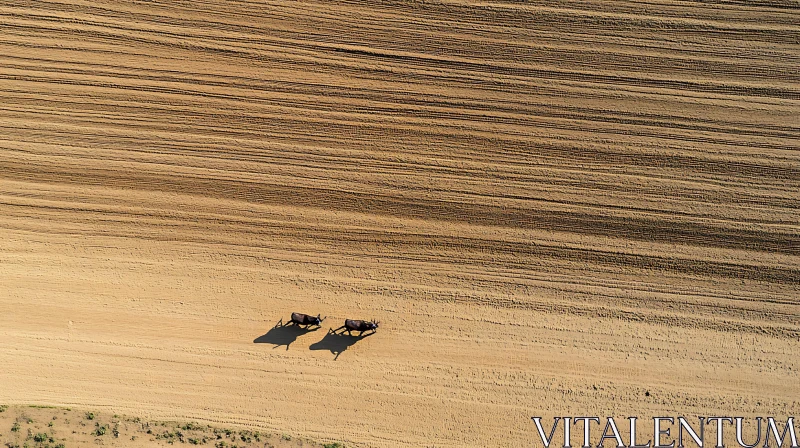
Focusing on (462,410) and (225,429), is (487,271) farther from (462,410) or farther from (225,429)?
(225,429)

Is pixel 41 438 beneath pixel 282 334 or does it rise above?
beneath

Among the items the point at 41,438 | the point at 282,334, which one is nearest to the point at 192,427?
the point at 282,334

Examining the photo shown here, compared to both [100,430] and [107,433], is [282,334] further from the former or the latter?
[100,430]

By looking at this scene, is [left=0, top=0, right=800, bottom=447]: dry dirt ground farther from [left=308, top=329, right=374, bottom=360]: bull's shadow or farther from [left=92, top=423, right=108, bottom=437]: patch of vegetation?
[left=92, top=423, right=108, bottom=437]: patch of vegetation

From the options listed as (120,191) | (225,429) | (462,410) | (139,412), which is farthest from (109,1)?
(462,410)

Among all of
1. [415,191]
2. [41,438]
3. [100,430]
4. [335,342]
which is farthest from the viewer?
[415,191]

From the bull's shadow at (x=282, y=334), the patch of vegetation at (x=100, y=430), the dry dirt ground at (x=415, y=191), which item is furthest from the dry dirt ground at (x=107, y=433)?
the bull's shadow at (x=282, y=334)
